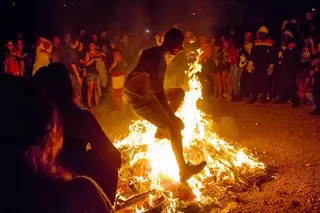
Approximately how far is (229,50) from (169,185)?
6761 mm

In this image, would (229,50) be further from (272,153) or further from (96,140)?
(96,140)

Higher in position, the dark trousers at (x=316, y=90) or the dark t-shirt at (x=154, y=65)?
the dark t-shirt at (x=154, y=65)

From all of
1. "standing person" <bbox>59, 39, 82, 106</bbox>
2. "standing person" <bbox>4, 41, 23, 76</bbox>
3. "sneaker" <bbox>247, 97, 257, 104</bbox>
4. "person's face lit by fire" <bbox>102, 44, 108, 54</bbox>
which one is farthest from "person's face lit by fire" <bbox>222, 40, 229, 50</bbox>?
"standing person" <bbox>4, 41, 23, 76</bbox>

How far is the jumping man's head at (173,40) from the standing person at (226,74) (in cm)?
723

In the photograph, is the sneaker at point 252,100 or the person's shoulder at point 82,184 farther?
the sneaker at point 252,100

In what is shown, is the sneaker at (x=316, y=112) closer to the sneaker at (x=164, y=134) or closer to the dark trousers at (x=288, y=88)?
the dark trousers at (x=288, y=88)

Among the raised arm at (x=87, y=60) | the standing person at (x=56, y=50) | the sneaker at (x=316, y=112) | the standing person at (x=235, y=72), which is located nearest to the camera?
the sneaker at (x=316, y=112)

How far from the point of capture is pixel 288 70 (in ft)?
36.6

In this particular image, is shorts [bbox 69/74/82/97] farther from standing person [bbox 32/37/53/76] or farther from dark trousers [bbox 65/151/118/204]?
dark trousers [bbox 65/151/118/204]

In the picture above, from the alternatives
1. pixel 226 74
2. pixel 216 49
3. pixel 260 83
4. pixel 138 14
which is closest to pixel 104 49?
pixel 216 49

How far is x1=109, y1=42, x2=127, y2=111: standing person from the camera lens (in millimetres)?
10953

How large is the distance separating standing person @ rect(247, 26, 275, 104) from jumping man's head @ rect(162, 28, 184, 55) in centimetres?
700

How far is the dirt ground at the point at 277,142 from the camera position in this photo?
17.6 ft

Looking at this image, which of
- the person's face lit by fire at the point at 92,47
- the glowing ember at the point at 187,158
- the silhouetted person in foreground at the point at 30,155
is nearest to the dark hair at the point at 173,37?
the glowing ember at the point at 187,158
